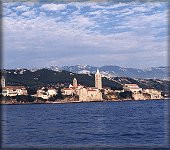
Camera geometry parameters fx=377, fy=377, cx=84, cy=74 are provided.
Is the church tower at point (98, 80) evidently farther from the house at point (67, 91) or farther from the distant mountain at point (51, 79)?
the house at point (67, 91)

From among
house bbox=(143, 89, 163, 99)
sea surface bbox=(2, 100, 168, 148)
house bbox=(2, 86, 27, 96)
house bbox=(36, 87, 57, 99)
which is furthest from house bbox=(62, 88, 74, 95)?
house bbox=(143, 89, 163, 99)

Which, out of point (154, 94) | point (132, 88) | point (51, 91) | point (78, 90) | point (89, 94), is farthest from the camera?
point (154, 94)

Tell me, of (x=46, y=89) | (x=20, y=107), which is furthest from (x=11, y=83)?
(x=20, y=107)

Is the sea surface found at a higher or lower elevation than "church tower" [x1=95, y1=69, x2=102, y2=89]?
lower

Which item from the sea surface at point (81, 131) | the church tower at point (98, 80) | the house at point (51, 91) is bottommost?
the sea surface at point (81, 131)

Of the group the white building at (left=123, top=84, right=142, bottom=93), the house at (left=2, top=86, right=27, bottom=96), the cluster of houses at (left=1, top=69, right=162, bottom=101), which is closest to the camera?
the house at (left=2, top=86, right=27, bottom=96)

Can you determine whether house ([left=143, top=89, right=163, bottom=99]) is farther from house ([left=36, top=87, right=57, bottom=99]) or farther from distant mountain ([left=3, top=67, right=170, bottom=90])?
house ([left=36, top=87, right=57, bottom=99])

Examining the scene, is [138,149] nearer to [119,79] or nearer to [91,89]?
[91,89]

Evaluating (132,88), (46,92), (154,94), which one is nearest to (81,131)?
(46,92)

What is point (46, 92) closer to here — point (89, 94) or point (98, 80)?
point (89, 94)

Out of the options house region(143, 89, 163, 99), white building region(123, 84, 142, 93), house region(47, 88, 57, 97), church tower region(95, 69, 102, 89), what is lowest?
house region(143, 89, 163, 99)

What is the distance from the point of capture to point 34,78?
2142 centimetres

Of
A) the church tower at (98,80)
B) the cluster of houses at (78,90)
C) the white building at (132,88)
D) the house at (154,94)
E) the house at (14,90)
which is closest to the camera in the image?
the house at (14,90)

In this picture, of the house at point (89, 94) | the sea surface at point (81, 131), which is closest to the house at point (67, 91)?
the house at point (89, 94)
